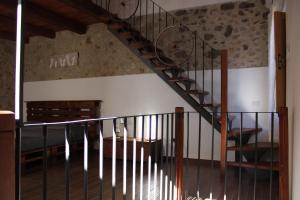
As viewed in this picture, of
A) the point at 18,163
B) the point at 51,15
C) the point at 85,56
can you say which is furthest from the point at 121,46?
the point at 18,163

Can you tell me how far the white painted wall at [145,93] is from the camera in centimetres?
446

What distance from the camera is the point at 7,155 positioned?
874 mm

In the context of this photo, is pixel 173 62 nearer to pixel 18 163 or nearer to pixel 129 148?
pixel 129 148

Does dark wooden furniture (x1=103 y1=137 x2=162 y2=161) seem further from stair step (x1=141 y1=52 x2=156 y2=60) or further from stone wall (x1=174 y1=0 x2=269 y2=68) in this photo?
stone wall (x1=174 y1=0 x2=269 y2=68)

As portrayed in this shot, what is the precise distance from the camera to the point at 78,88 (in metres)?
6.24

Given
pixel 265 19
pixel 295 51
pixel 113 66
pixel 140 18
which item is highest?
pixel 140 18

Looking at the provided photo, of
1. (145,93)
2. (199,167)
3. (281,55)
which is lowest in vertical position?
(199,167)

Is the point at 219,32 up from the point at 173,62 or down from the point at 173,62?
up

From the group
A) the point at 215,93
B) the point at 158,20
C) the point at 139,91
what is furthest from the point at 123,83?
the point at 215,93

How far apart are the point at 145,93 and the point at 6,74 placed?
13.6ft

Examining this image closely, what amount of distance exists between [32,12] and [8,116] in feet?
15.0

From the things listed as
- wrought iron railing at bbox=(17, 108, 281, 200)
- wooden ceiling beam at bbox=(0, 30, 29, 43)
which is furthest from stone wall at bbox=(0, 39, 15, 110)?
wrought iron railing at bbox=(17, 108, 281, 200)

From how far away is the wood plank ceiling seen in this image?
4609 millimetres

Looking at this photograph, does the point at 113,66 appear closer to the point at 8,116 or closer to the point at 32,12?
the point at 32,12
